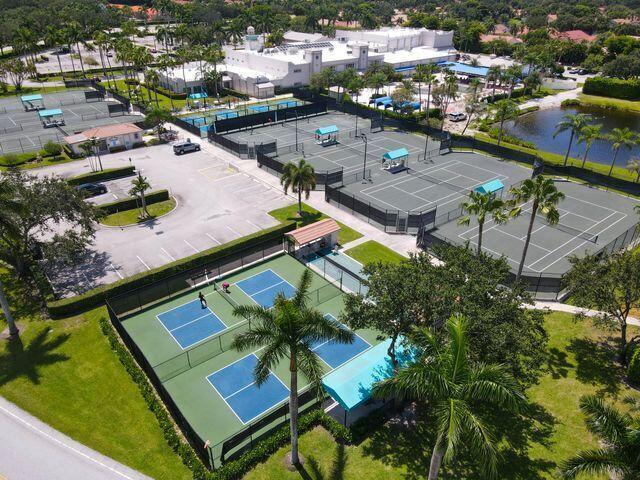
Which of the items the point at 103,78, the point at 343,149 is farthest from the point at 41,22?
the point at 343,149

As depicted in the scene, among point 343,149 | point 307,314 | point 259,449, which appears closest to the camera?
point 307,314

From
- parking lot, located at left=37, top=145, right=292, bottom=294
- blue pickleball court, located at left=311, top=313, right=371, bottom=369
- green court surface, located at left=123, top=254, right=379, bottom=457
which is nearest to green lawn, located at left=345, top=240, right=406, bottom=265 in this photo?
green court surface, located at left=123, top=254, right=379, bottom=457

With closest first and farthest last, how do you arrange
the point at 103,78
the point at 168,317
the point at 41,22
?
the point at 168,317
the point at 103,78
the point at 41,22

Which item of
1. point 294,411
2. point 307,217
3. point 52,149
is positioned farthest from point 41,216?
point 52,149

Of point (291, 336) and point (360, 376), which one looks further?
point (360, 376)

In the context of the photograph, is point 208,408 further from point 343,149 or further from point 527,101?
point 527,101

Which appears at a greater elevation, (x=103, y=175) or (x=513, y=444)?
(x=103, y=175)

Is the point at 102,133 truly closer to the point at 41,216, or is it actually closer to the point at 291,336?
the point at 41,216
